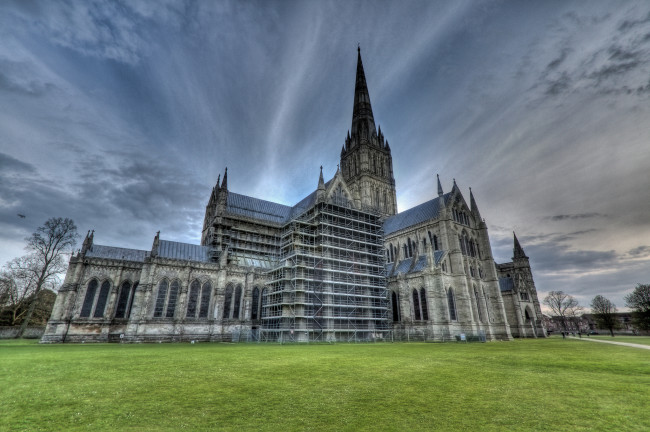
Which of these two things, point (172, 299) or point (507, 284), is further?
point (507, 284)

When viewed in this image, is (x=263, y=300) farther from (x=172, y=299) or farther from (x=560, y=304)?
(x=560, y=304)

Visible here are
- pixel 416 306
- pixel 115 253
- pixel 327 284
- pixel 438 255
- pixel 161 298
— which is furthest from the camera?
pixel 438 255

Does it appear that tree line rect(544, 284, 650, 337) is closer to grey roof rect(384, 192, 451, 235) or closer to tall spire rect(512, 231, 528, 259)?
tall spire rect(512, 231, 528, 259)

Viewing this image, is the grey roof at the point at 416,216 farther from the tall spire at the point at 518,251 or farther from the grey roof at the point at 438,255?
the tall spire at the point at 518,251

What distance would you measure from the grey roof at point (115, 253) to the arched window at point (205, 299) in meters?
9.67

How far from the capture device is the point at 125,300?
35219 millimetres

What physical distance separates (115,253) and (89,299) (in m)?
6.55

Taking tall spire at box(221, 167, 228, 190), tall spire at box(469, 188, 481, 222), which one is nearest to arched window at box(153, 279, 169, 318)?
tall spire at box(221, 167, 228, 190)

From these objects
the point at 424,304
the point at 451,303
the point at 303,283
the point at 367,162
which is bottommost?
the point at 424,304

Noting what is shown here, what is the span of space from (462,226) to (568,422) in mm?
41580

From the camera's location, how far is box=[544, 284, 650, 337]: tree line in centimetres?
5700

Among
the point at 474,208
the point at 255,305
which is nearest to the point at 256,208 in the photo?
the point at 255,305

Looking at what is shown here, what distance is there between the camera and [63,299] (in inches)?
1251

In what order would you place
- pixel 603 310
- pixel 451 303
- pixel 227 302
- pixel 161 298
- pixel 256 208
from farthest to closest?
1. pixel 603 310
2. pixel 256 208
3. pixel 451 303
4. pixel 227 302
5. pixel 161 298
